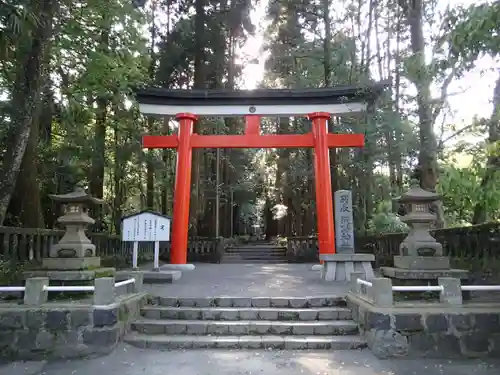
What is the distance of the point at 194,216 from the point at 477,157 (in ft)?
37.3

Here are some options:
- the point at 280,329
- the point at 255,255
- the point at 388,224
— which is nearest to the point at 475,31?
the point at 280,329

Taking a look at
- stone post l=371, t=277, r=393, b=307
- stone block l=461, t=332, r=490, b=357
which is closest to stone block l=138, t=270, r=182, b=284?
stone post l=371, t=277, r=393, b=307

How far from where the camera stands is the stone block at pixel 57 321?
215 inches

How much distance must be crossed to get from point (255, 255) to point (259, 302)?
1383 cm

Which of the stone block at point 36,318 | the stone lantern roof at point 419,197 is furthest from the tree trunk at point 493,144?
the stone block at point 36,318

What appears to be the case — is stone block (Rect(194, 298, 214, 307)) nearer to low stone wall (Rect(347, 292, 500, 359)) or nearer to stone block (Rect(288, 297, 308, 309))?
stone block (Rect(288, 297, 308, 309))

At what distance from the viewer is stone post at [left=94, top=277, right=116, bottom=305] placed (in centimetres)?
554

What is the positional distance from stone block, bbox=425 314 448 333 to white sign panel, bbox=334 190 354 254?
5595mm

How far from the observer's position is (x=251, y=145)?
12.6 meters

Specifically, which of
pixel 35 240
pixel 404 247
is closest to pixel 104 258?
pixel 35 240

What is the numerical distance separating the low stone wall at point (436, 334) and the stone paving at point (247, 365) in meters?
0.15

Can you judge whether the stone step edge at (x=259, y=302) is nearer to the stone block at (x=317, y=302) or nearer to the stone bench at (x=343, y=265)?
the stone block at (x=317, y=302)

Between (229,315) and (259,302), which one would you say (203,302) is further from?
(259,302)

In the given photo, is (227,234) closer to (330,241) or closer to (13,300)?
(330,241)
